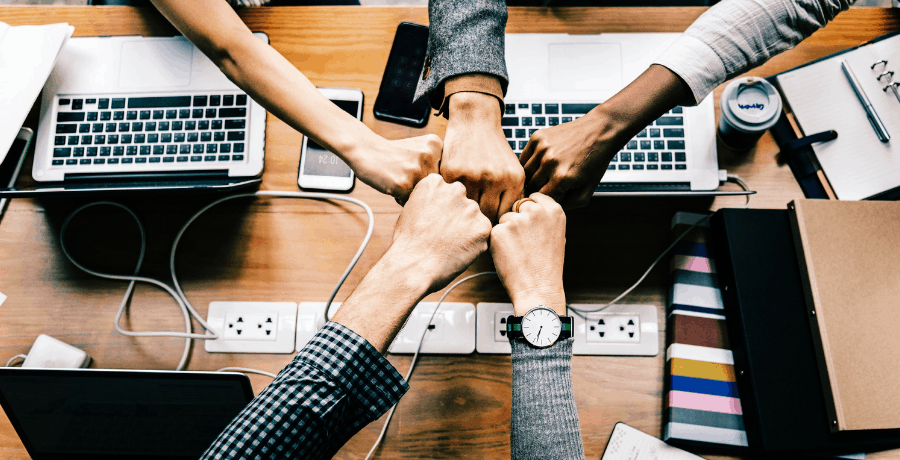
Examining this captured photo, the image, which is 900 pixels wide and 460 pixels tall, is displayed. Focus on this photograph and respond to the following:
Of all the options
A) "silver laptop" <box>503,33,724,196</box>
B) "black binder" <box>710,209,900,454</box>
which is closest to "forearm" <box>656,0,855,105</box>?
"silver laptop" <box>503,33,724,196</box>

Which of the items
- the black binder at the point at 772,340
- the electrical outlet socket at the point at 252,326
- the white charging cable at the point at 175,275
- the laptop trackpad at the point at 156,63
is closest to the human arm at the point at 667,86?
the black binder at the point at 772,340

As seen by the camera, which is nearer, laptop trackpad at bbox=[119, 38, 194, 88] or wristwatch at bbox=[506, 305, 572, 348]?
wristwatch at bbox=[506, 305, 572, 348]

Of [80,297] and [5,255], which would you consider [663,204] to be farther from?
[5,255]

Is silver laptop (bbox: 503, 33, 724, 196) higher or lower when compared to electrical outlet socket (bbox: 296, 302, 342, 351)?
higher

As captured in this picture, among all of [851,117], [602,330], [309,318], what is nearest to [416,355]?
[309,318]

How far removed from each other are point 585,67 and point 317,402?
2.28 feet

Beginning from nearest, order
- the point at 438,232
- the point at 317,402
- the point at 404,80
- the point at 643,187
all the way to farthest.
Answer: the point at 317,402, the point at 438,232, the point at 643,187, the point at 404,80

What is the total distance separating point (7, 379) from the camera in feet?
2.32

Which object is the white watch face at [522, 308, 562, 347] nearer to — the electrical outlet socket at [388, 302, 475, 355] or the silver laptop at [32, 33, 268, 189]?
the electrical outlet socket at [388, 302, 475, 355]

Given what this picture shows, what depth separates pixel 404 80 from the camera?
921mm

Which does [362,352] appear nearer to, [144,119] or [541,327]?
[541,327]

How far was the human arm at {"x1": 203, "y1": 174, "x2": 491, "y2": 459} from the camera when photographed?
1.86 feet

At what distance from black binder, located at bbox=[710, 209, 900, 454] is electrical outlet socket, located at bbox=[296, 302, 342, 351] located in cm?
65

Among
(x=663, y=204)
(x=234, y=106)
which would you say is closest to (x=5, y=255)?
(x=234, y=106)
